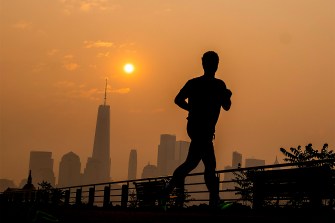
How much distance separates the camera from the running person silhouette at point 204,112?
7.80 meters

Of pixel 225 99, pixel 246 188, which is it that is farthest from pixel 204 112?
pixel 246 188

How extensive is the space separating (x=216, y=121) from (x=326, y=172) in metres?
1.84

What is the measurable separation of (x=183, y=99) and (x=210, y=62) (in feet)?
2.09

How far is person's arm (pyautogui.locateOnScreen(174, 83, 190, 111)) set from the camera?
8.04m

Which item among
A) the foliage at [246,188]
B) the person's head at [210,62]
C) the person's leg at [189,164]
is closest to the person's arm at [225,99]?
the person's head at [210,62]

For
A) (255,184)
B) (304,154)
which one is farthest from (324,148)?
(255,184)

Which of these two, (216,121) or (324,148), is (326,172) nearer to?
(216,121)

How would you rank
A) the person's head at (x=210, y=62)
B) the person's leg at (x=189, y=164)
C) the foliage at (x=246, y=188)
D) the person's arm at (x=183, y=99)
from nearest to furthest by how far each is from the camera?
the person's leg at (x=189, y=164), the person's head at (x=210, y=62), the person's arm at (x=183, y=99), the foliage at (x=246, y=188)

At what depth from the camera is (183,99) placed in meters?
8.05

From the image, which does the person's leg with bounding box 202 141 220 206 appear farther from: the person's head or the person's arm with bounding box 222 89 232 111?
the person's head

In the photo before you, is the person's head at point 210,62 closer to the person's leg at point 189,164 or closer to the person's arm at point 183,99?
the person's arm at point 183,99

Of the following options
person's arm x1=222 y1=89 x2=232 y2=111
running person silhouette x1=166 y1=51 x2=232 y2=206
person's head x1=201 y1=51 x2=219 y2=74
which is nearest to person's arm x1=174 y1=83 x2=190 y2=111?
running person silhouette x1=166 y1=51 x2=232 y2=206

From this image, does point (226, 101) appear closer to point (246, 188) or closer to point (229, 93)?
point (229, 93)

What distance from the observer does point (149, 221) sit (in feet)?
18.6
